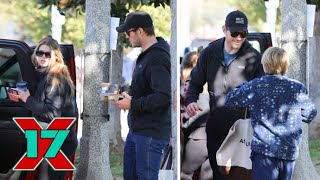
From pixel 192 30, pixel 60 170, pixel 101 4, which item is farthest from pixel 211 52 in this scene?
pixel 192 30

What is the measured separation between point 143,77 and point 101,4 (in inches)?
108

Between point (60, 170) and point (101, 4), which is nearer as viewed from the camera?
point (60, 170)

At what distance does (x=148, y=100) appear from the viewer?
24.7 feet

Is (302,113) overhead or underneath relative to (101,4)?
underneath

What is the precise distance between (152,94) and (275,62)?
3.10 ft

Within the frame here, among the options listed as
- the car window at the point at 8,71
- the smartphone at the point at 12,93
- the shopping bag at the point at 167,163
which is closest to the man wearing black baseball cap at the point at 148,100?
the shopping bag at the point at 167,163

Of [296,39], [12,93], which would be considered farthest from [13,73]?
[296,39]

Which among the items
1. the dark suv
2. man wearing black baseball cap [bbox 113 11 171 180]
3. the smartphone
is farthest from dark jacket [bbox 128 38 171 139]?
the dark suv

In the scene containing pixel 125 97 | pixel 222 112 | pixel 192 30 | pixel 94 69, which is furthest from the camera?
pixel 192 30

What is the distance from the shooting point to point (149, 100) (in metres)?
7.52

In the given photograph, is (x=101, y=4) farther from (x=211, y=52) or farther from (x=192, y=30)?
(x=192, y=30)

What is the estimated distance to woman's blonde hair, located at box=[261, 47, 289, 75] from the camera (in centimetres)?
742

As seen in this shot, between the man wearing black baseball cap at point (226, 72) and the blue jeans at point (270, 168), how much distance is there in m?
0.54

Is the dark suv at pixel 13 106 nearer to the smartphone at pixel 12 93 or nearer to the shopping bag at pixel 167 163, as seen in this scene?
the smartphone at pixel 12 93
